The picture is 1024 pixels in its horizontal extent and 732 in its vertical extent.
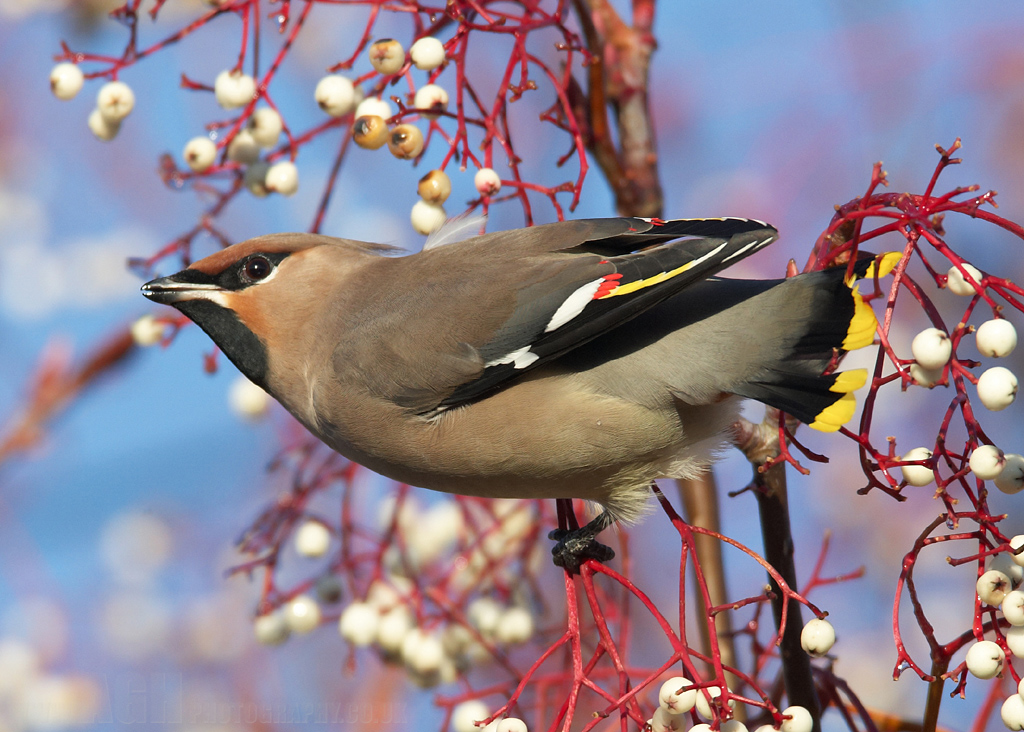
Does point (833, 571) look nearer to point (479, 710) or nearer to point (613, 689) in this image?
point (613, 689)

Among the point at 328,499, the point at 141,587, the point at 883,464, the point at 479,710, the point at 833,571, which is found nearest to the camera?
the point at 883,464

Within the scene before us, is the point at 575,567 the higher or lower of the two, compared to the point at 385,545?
lower

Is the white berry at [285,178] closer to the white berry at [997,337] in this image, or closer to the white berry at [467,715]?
the white berry at [467,715]

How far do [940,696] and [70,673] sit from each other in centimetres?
358

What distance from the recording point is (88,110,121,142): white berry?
9.04 feet

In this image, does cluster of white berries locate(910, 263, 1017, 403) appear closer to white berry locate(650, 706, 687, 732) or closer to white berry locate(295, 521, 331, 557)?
white berry locate(650, 706, 687, 732)

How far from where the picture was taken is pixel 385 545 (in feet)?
9.36

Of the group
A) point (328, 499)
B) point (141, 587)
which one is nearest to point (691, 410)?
point (328, 499)

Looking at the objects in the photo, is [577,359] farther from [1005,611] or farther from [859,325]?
[1005,611]

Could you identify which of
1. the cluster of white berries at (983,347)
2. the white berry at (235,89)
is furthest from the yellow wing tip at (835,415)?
the white berry at (235,89)

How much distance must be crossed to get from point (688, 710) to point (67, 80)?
81.2 inches

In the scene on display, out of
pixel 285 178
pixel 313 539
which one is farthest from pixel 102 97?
pixel 313 539

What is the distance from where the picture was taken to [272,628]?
9.66 ft

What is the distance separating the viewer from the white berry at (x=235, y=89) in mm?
2633
